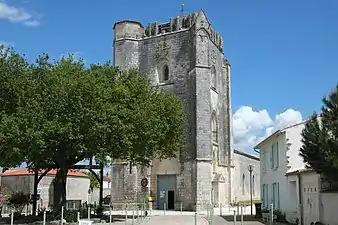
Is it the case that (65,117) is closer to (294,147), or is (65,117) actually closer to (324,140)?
(294,147)

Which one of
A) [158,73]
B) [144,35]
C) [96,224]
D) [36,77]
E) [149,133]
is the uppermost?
[144,35]

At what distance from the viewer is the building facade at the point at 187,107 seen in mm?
47469

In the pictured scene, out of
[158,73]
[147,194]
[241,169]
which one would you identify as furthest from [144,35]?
[241,169]

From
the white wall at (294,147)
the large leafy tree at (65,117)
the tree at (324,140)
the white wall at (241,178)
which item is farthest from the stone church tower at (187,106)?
the tree at (324,140)

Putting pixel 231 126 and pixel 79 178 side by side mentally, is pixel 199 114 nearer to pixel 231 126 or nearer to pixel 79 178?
pixel 231 126

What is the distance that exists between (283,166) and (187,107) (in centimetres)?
2351

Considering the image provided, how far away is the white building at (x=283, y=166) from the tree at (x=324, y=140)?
21.6 ft

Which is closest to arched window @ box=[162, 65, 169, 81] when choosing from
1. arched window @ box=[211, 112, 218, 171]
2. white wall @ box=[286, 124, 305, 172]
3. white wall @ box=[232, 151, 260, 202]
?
arched window @ box=[211, 112, 218, 171]

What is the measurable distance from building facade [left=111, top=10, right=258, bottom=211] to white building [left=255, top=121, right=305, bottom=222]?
51.5 ft

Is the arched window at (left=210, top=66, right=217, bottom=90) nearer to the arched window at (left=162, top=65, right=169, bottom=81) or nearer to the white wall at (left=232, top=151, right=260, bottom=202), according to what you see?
the arched window at (left=162, top=65, right=169, bottom=81)

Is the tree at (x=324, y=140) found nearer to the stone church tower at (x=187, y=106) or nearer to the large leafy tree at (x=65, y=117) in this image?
the large leafy tree at (x=65, y=117)

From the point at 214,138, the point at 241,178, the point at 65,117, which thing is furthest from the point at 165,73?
the point at 65,117

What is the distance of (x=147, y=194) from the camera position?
49125mm

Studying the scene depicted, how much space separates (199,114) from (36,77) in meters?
22.7
